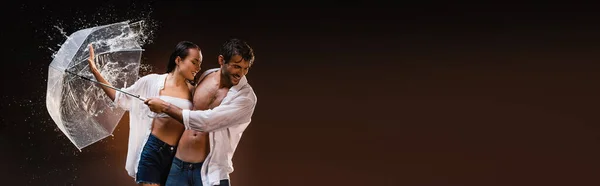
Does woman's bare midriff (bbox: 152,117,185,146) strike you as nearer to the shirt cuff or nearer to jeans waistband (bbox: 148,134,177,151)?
jeans waistband (bbox: 148,134,177,151)

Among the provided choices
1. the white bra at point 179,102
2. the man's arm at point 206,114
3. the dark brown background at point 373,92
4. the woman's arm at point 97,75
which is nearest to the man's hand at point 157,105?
the man's arm at point 206,114

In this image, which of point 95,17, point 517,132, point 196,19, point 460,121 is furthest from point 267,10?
point 517,132

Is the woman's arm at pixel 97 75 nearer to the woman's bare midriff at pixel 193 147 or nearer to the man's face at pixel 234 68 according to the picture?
the woman's bare midriff at pixel 193 147

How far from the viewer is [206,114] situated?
2900 mm

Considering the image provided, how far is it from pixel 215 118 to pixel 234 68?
205mm

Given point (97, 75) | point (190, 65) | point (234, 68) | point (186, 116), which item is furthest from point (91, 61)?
point (234, 68)

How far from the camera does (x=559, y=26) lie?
4.13 metres

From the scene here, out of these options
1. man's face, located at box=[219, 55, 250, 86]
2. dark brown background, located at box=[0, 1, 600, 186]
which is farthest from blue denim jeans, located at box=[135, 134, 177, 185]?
dark brown background, located at box=[0, 1, 600, 186]

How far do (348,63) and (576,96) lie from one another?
1.26m

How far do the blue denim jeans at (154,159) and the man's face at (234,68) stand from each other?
0.41m

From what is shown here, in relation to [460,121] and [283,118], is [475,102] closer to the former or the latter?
[460,121]

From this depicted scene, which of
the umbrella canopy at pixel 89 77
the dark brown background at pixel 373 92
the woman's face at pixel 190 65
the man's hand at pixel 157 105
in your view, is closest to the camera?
the man's hand at pixel 157 105

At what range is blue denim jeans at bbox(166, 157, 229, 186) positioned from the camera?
3.04 metres

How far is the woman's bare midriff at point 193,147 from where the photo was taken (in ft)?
10.0
